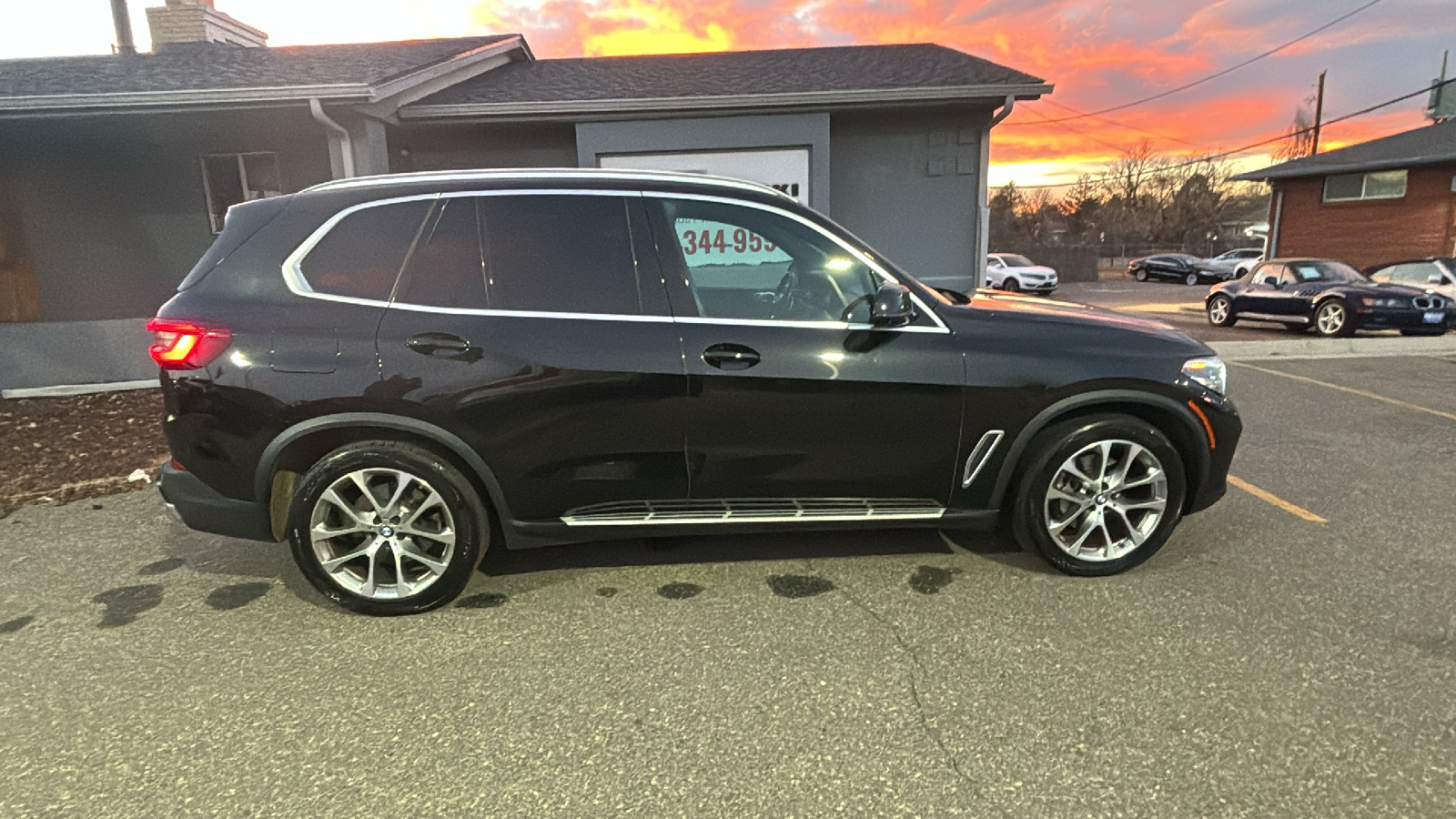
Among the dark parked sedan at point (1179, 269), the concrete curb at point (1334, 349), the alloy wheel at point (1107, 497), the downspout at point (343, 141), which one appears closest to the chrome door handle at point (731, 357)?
the alloy wheel at point (1107, 497)

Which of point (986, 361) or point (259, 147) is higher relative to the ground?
point (259, 147)

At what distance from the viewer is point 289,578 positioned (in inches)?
148

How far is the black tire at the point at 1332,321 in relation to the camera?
12492 millimetres

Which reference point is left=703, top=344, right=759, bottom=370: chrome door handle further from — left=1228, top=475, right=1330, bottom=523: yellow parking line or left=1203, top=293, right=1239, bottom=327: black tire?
left=1203, top=293, right=1239, bottom=327: black tire

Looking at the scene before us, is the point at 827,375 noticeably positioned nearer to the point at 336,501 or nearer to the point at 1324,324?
the point at 336,501

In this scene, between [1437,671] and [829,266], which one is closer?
[1437,671]

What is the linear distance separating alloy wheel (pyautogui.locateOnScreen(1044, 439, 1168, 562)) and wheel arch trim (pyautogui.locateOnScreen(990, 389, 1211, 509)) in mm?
183

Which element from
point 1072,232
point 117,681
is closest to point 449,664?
point 117,681

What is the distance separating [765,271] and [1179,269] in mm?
32767

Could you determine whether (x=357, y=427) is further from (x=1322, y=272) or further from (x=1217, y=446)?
(x=1322, y=272)

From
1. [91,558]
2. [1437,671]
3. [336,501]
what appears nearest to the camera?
[1437,671]

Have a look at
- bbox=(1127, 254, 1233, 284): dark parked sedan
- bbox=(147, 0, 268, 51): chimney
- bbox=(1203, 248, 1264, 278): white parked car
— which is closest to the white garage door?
bbox=(147, 0, 268, 51): chimney

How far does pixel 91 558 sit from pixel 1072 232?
59337 mm

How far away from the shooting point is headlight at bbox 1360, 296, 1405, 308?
12258mm
